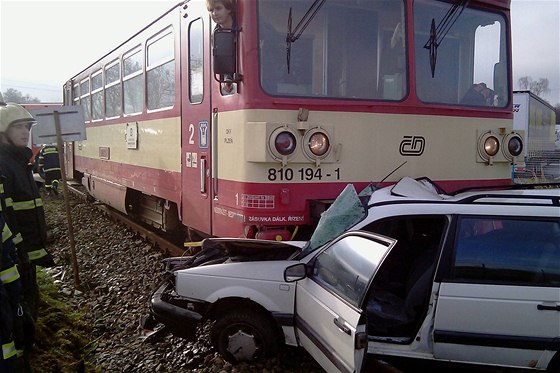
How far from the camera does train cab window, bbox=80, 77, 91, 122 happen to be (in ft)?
40.9

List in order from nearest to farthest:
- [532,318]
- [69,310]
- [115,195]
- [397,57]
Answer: [532,318]
[397,57]
[69,310]
[115,195]

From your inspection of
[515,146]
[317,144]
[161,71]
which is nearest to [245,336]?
[317,144]

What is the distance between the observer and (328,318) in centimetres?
327

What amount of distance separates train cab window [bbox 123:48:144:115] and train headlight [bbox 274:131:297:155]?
4.07 m

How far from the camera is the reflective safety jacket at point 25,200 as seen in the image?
4.34 m

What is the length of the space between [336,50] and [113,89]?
621 centimetres

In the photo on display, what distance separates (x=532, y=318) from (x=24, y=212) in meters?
4.04

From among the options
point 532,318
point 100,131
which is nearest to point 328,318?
point 532,318

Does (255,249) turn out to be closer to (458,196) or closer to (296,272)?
(296,272)

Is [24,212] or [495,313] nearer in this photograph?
[495,313]

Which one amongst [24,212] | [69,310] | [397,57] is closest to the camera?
[24,212]

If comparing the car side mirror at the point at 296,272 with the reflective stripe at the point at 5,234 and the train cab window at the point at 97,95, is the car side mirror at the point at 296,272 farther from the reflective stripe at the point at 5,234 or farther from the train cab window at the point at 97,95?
the train cab window at the point at 97,95

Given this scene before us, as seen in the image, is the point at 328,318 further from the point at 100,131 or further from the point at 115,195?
the point at 100,131

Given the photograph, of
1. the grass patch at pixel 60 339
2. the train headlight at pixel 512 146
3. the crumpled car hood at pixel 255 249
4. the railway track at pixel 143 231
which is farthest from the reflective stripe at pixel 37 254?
the train headlight at pixel 512 146
